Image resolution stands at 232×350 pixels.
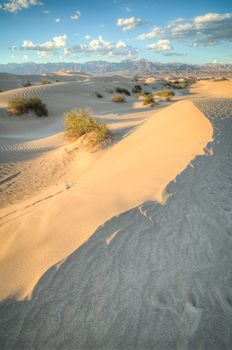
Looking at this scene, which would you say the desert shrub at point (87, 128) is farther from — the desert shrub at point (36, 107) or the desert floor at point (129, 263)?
the desert shrub at point (36, 107)

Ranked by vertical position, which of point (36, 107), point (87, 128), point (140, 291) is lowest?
point (140, 291)

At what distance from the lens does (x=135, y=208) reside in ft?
10.7

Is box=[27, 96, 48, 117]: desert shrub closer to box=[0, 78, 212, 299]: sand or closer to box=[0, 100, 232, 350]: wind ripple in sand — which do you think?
box=[0, 78, 212, 299]: sand

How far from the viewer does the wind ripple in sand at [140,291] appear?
6.36ft

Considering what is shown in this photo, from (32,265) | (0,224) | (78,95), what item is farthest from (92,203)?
(78,95)

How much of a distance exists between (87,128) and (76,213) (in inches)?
282

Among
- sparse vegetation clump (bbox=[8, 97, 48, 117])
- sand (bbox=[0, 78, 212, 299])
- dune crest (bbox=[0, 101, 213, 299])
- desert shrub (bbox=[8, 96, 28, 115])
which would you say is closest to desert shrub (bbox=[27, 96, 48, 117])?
sparse vegetation clump (bbox=[8, 97, 48, 117])

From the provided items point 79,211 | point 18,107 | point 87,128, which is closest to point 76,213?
point 79,211

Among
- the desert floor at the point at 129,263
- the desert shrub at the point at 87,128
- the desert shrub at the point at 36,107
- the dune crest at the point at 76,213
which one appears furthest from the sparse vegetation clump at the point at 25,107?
the desert floor at the point at 129,263

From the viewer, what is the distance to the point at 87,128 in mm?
9992

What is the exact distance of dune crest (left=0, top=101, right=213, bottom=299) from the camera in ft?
8.18

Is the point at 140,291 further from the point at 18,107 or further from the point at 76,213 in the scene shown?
the point at 18,107

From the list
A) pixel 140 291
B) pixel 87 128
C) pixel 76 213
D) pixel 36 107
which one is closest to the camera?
pixel 140 291

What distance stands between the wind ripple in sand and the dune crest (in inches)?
7.3
